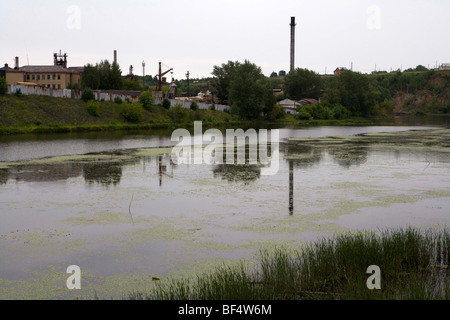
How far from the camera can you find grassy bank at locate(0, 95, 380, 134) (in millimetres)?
41594

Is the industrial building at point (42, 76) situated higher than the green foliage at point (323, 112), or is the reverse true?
the industrial building at point (42, 76)

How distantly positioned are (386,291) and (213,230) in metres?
4.50

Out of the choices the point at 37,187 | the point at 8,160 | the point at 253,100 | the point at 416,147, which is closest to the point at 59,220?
the point at 37,187

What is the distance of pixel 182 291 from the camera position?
628 centimetres

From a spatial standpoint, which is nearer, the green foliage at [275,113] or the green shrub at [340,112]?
the green foliage at [275,113]

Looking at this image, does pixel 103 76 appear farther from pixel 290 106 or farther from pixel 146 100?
pixel 290 106

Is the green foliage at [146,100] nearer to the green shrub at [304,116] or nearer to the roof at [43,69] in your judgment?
the green shrub at [304,116]

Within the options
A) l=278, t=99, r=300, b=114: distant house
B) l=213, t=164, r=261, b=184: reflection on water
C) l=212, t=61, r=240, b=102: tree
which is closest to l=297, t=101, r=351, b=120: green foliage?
l=278, t=99, r=300, b=114: distant house

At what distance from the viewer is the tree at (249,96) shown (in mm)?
71000

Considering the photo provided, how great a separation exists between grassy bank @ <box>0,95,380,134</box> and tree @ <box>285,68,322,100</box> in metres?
53.2

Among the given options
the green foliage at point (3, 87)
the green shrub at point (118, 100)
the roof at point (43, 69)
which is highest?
the roof at point (43, 69)

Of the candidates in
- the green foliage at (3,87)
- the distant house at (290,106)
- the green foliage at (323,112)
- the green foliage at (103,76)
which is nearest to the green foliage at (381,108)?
the green foliage at (323,112)
